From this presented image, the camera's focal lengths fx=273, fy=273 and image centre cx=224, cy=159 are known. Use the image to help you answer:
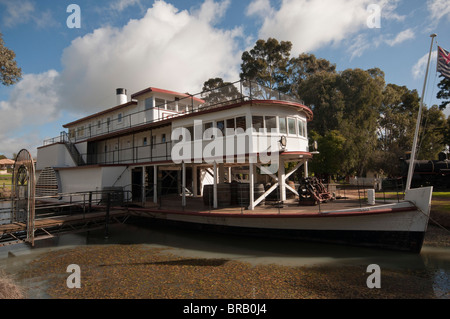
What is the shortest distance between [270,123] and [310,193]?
11.4ft

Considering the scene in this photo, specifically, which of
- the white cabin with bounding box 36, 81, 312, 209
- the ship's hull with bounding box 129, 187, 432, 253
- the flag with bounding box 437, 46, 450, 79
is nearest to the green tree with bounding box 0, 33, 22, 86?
the white cabin with bounding box 36, 81, 312, 209

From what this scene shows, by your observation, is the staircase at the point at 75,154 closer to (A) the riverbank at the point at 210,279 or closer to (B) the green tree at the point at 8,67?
(B) the green tree at the point at 8,67

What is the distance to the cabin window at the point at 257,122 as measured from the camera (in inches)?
468

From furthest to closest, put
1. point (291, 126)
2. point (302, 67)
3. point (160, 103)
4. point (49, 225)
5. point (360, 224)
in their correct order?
point (302, 67) → point (160, 103) → point (291, 126) → point (49, 225) → point (360, 224)

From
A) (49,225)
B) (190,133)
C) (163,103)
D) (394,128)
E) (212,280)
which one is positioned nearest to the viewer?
(212,280)

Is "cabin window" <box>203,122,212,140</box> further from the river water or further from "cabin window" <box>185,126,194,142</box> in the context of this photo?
the river water

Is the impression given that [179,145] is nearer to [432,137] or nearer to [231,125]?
[231,125]

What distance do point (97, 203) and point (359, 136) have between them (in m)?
27.8

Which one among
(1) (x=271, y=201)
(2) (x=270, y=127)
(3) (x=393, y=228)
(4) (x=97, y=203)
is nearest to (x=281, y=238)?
(1) (x=271, y=201)

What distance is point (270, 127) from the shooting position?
12047 mm

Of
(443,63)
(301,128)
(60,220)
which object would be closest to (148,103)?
(60,220)

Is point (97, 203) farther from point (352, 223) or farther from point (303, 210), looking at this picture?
point (352, 223)

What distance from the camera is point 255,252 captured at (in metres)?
10.0
